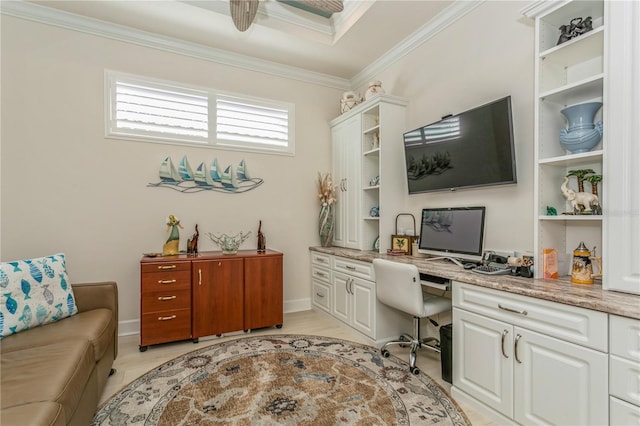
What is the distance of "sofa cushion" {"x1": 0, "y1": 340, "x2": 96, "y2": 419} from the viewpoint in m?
1.28

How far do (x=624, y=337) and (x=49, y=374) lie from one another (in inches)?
100

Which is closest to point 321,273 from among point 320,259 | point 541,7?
point 320,259

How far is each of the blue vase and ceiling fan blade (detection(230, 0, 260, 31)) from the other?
222 centimetres

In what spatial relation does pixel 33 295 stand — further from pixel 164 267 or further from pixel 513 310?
pixel 513 310

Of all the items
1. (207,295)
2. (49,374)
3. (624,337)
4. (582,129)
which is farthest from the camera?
(207,295)

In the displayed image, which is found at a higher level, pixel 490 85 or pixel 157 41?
pixel 157 41

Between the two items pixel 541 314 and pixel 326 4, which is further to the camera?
pixel 326 4

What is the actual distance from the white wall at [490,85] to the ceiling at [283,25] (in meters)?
0.38

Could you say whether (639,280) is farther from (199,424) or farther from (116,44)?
(116,44)

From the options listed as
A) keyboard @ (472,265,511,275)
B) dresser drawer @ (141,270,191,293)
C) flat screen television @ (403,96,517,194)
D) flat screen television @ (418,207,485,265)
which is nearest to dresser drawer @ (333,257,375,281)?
flat screen television @ (418,207,485,265)

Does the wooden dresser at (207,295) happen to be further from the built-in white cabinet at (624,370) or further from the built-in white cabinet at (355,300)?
the built-in white cabinet at (624,370)

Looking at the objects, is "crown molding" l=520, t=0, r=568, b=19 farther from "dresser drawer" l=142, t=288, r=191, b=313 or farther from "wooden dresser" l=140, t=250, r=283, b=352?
"dresser drawer" l=142, t=288, r=191, b=313

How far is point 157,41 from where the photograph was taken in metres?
3.37

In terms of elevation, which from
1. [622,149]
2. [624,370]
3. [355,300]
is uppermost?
[622,149]
